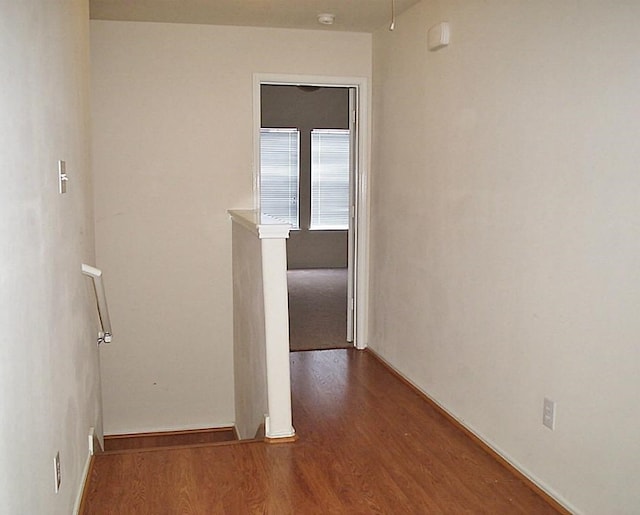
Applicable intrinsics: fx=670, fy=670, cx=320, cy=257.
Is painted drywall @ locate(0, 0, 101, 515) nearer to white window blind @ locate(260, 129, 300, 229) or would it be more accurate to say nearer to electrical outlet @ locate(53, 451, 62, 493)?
electrical outlet @ locate(53, 451, 62, 493)

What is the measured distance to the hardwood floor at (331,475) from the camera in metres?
2.80

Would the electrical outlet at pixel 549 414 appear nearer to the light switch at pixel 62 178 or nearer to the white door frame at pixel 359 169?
the light switch at pixel 62 178

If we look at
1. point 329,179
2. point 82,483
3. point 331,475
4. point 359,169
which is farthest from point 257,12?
point 329,179

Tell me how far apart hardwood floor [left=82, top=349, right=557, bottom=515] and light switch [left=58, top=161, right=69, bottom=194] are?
1.30 metres

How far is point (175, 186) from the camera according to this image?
16.8 ft

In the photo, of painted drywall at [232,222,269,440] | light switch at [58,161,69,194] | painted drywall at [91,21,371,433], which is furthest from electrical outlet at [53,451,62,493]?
painted drywall at [91,21,371,433]

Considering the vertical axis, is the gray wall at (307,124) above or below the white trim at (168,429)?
above

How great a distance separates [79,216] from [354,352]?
2739mm

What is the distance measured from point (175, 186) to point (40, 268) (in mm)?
3185

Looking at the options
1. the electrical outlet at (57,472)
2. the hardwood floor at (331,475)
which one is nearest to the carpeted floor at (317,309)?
Answer: the hardwood floor at (331,475)

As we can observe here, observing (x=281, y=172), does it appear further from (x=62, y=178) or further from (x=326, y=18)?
(x=62, y=178)

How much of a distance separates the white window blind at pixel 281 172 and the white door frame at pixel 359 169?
495 cm

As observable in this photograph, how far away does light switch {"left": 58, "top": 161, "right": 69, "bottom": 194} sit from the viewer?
248 centimetres

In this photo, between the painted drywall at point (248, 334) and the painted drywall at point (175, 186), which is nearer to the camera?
the painted drywall at point (248, 334)
